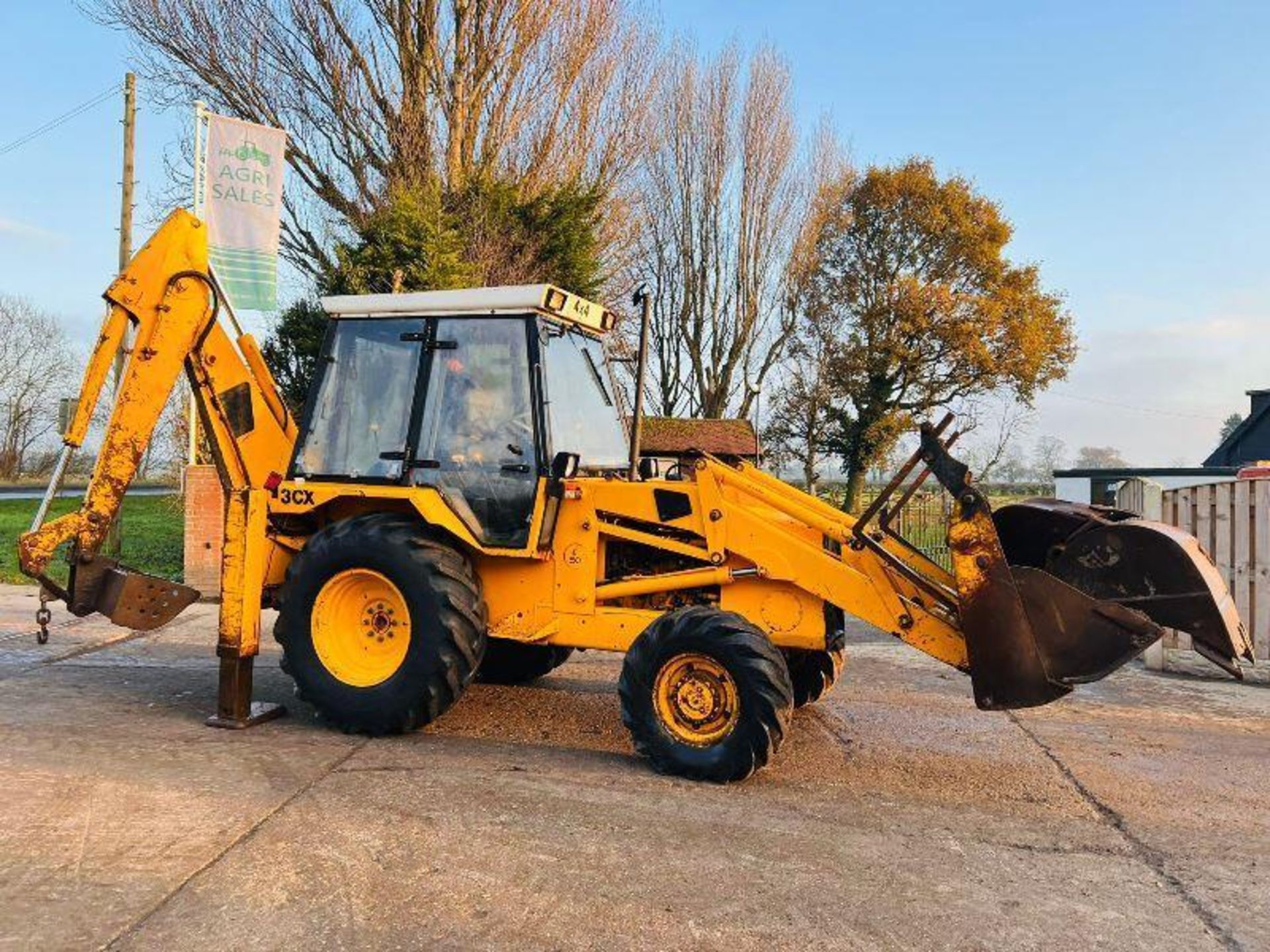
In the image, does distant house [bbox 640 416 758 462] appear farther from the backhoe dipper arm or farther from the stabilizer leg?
the stabilizer leg

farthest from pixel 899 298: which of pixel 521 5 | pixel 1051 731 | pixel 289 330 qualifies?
pixel 1051 731

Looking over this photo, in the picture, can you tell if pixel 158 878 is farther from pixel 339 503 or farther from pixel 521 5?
pixel 521 5

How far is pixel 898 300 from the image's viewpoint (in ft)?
84.8

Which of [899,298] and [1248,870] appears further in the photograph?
[899,298]

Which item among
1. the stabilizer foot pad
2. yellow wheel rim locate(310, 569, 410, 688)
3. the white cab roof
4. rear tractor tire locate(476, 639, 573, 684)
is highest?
the white cab roof

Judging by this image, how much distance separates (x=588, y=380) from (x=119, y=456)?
282 cm

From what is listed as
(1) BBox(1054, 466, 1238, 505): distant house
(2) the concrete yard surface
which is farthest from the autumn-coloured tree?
(2) the concrete yard surface

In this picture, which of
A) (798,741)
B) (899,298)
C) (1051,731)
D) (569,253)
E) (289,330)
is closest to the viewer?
(798,741)

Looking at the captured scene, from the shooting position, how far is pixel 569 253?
1484 cm

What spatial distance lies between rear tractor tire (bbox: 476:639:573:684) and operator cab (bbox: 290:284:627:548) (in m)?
1.56

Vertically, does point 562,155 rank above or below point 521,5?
below

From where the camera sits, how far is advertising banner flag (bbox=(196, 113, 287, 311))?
11719 millimetres

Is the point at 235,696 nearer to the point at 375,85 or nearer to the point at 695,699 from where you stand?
the point at 695,699

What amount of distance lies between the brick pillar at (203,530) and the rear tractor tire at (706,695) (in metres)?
7.94
